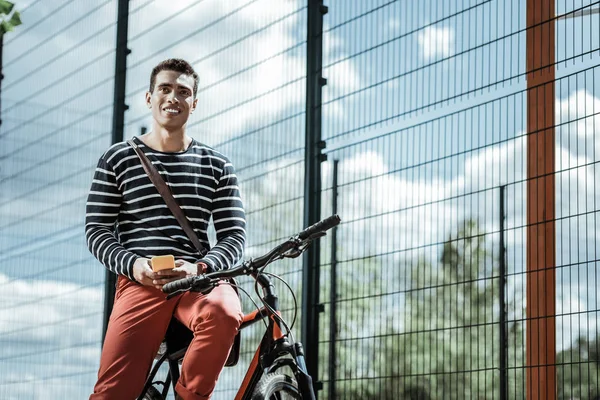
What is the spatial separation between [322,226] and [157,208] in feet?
2.36

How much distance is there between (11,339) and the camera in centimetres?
773

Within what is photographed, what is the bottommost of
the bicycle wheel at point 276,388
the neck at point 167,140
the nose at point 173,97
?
the bicycle wheel at point 276,388

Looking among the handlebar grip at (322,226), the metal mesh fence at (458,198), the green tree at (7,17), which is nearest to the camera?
the handlebar grip at (322,226)

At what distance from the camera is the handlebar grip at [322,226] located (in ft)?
9.91

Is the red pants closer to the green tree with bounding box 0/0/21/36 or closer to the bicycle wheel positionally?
the bicycle wheel

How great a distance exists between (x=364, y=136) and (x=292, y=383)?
81.6 inches

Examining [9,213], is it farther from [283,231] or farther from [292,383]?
[292,383]

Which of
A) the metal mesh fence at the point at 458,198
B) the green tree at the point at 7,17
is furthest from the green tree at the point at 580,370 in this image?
the green tree at the point at 7,17

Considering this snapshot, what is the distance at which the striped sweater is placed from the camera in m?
3.52

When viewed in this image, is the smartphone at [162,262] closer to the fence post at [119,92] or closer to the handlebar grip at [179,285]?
the handlebar grip at [179,285]

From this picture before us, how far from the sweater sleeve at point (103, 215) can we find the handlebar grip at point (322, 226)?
665 mm

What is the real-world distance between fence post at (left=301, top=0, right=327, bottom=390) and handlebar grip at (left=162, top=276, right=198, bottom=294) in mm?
2044

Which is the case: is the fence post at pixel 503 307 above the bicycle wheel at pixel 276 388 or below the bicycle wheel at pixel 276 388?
above

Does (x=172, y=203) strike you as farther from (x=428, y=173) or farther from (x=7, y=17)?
(x=7, y=17)
